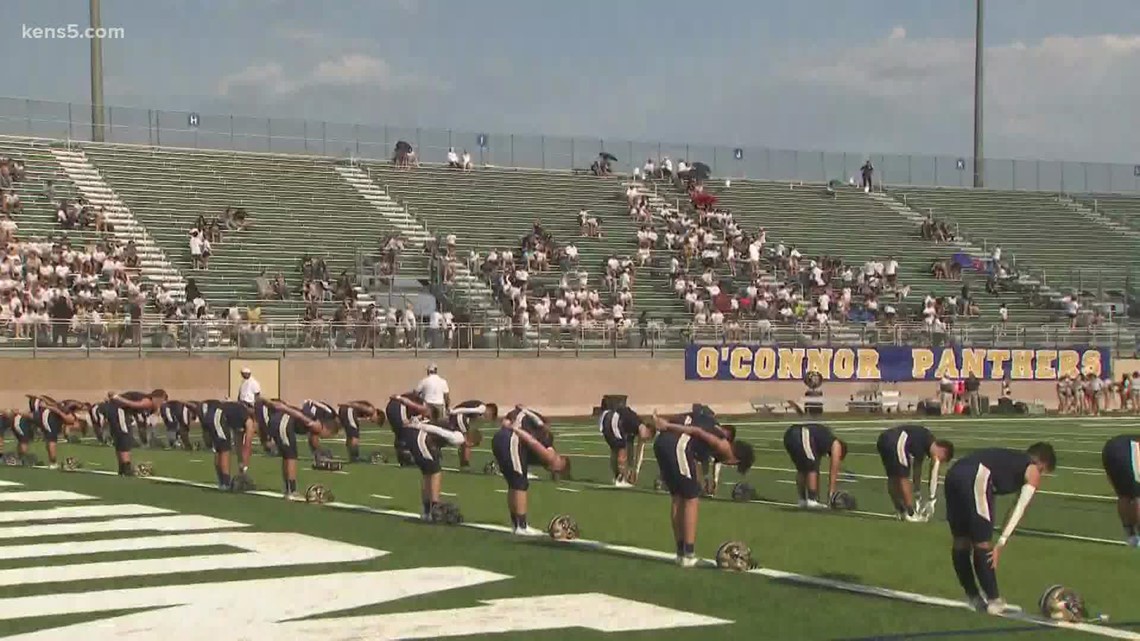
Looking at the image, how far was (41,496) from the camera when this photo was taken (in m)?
21.6

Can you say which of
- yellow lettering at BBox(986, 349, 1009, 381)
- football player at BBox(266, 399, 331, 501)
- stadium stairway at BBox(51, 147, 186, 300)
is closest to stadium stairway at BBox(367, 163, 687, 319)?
stadium stairway at BBox(51, 147, 186, 300)

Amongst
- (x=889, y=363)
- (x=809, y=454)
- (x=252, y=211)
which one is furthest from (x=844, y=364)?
(x=809, y=454)

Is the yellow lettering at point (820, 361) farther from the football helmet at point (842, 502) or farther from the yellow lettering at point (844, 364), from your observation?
the football helmet at point (842, 502)

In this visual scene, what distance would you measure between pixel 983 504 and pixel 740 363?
34.9 metres

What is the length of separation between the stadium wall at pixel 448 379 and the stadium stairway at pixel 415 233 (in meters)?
1.89

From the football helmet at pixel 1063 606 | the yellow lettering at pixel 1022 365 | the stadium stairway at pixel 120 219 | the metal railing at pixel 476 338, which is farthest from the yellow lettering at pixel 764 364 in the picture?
the football helmet at pixel 1063 606

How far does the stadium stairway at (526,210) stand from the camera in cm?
4975

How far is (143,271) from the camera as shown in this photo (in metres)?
42.8

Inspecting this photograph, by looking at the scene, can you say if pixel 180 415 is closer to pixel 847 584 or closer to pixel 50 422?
pixel 50 422

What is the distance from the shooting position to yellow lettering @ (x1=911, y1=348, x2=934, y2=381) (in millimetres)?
48719

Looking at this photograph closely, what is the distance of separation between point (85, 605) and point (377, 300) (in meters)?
32.1

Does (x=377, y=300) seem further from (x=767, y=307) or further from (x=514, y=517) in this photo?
(x=514, y=517)

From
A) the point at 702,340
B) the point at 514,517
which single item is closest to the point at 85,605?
the point at 514,517

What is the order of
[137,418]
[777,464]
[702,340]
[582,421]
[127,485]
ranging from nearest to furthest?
[127,485] → [777,464] → [137,418] → [582,421] → [702,340]
